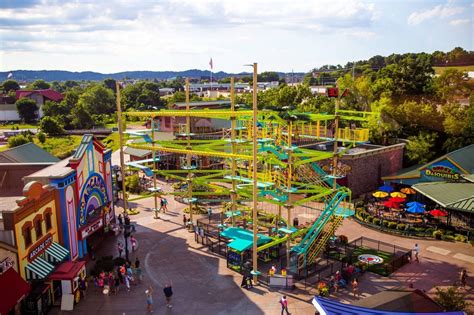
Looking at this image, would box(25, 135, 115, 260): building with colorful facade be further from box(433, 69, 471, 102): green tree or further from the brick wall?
box(433, 69, 471, 102): green tree

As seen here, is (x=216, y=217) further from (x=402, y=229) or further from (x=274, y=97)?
(x=274, y=97)

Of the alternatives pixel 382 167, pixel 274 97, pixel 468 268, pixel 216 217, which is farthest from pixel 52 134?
pixel 468 268

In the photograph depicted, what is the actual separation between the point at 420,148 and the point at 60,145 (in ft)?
203

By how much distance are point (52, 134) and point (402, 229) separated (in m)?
76.9

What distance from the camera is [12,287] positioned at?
19859 mm

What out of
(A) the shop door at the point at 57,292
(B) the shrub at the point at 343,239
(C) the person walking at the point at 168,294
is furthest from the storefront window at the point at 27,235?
(B) the shrub at the point at 343,239

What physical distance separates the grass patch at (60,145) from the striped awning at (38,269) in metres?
46.6

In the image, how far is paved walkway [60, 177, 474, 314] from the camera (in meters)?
22.7

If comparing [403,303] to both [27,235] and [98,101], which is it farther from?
[98,101]

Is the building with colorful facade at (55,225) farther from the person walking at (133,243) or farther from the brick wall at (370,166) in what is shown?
the brick wall at (370,166)

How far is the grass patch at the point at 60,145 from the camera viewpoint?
6930 cm

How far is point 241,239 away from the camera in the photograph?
27641 millimetres

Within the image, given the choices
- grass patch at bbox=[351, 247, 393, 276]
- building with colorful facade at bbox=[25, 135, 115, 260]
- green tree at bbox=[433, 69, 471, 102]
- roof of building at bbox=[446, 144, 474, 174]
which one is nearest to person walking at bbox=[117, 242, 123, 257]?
building with colorful facade at bbox=[25, 135, 115, 260]

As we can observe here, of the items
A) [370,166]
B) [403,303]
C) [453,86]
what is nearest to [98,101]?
[453,86]
